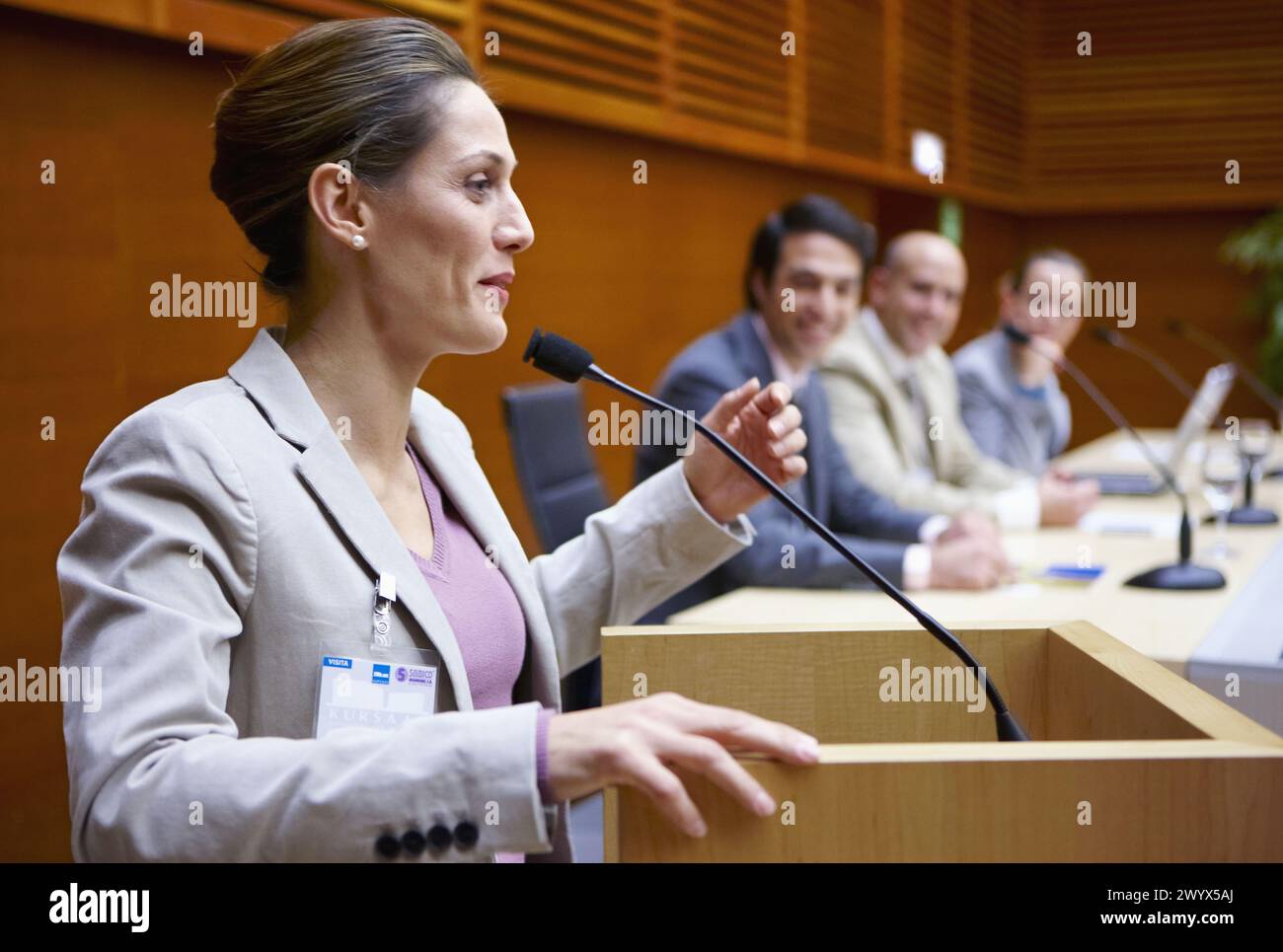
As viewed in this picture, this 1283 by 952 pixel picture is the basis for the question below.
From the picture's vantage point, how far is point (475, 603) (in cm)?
134

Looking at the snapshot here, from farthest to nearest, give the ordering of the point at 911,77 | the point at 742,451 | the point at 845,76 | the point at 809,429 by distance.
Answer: the point at 911,77
the point at 845,76
the point at 809,429
the point at 742,451

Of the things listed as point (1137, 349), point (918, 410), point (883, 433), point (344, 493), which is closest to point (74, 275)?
point (344, 493)

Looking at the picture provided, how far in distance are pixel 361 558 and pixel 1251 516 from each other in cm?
300

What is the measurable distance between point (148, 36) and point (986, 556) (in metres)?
2.09

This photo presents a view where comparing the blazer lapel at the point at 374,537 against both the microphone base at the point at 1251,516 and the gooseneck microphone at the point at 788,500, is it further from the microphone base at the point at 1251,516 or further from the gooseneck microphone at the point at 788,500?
the microphone base at the point at 1251,516

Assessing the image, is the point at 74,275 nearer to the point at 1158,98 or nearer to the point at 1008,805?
the point at 1008,805

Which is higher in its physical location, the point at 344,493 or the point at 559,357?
the point at 559,357

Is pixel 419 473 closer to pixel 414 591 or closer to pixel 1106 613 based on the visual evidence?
pixel 414 591

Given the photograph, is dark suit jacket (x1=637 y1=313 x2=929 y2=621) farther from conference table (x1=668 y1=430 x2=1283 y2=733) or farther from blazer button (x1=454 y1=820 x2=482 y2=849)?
blazer button (x1=454 y1=820 x2=482 y2=849)

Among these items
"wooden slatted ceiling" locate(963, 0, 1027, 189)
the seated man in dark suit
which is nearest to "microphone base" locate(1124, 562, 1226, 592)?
the seated man in dark suit

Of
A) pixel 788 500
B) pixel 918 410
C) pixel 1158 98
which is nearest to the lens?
pixel 788 500

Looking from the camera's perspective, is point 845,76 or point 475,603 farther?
point 845,76

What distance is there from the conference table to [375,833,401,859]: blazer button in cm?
56
